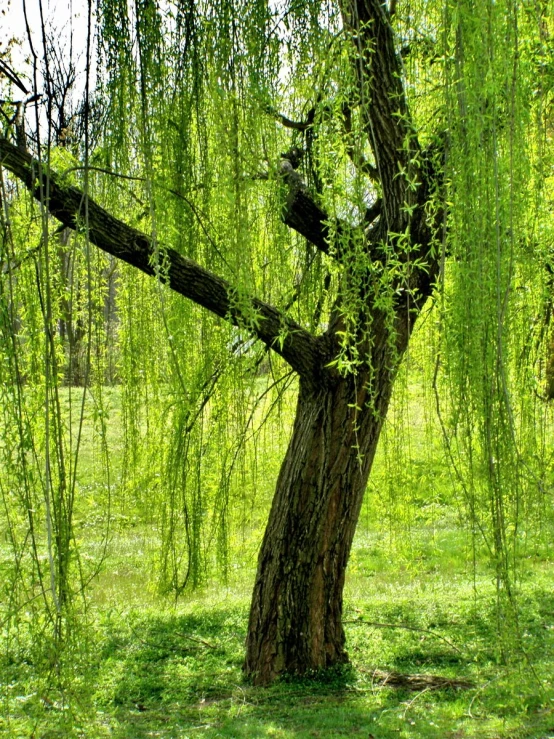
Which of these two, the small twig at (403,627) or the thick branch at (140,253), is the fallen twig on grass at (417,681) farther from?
the thick branch at (140,253)

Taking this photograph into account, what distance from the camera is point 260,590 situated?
3.39 m

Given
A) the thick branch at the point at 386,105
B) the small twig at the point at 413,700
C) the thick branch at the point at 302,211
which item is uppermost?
the thick branch at the point at 386,105

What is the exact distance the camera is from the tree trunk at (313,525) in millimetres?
3252

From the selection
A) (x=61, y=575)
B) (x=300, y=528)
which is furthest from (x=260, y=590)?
(x=61, y=575)

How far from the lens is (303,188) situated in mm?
3154

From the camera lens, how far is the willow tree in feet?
6.98

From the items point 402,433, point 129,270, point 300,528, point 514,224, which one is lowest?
point 300,528

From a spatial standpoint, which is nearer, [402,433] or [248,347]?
[248,347]

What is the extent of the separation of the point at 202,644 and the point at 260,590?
0.97m

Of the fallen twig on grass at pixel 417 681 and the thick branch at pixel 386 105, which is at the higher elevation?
the thick branch at pixel 386 105

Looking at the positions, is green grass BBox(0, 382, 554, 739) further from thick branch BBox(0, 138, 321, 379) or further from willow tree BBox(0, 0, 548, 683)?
thick branch BBox(0, 138, 321, 379)

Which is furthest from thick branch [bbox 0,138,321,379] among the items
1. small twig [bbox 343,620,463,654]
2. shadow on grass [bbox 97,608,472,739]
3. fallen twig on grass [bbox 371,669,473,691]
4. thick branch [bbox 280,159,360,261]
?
small twig [bbox 343,620,463,654]

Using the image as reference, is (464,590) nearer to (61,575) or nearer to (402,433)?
(402,433)

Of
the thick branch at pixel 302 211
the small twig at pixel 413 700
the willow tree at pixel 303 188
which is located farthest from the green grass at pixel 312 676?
the thick branch at pixel 302 211
